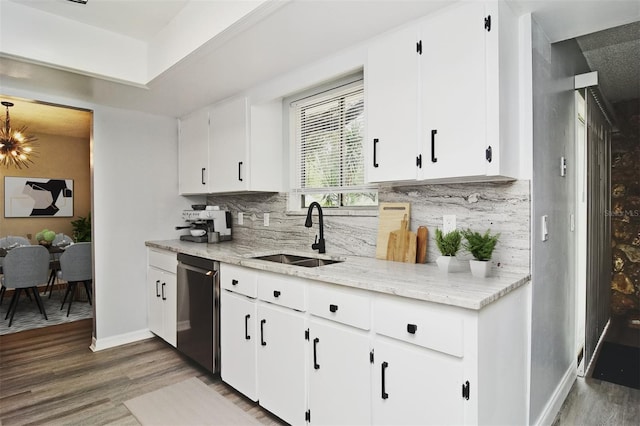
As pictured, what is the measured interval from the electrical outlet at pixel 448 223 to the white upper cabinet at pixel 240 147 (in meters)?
1.58

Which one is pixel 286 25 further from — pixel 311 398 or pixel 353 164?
pixel 311 398

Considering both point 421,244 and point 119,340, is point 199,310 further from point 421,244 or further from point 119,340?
point 421,244

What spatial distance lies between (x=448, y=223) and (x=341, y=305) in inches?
32.9

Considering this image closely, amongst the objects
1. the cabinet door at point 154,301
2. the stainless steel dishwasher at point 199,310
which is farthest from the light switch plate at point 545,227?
the cabinet door at point 154,301

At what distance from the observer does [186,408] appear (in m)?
2.38

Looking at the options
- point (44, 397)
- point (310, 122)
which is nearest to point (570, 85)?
point (310, 122)

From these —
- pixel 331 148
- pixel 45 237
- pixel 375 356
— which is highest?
pixel 331 148

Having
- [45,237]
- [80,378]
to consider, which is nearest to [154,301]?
[80,378]

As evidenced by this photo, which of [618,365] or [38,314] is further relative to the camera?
[38,314]

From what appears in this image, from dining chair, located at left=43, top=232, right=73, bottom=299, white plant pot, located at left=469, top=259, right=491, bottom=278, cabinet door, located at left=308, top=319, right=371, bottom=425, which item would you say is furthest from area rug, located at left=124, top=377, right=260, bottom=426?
dining chair, located at left=43, top=232, right=73, bottom=299

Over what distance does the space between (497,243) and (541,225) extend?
0.89 ft

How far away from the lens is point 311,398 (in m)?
1.96

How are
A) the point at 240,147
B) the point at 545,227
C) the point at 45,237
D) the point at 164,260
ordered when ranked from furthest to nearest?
1. the point at 45,237
2. the point at 164,260
3. the point at 240,147
4. the point at 545,227

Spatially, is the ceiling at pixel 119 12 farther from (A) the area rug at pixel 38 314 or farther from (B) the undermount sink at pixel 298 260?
(A) the area rug at pixel 38 314
